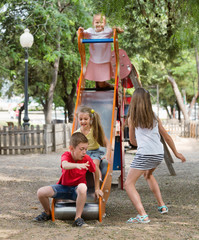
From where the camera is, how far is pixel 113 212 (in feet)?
17.3

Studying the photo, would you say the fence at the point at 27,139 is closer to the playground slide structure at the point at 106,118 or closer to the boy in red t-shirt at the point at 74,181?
the playground slide structure at the point at 106,118

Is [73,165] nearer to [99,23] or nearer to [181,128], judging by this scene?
[99,23]

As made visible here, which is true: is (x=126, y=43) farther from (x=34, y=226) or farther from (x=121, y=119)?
(x=34, y=226)

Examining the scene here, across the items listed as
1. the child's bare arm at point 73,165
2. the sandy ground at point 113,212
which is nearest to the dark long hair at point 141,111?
the child's bare arm at point 73,165

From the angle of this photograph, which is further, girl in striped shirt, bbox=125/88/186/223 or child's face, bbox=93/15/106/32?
child's face, bbox=93/15/106/32

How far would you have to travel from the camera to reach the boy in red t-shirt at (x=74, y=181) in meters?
4.32

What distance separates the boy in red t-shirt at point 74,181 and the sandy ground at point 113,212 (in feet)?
0.84

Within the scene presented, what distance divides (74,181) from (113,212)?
106 cm

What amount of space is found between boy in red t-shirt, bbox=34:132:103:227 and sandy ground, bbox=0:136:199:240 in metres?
0.26

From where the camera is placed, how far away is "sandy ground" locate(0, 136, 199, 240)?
12.7 ft

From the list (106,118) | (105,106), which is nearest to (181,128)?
(105,106)

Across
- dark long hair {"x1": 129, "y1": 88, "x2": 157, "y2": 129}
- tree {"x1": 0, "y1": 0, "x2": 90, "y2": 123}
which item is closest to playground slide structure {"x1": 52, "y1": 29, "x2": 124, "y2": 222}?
dark long hair {"x1": 129, "y1": 88, "x2": 157, "y2": 129}

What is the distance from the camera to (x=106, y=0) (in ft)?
20.1

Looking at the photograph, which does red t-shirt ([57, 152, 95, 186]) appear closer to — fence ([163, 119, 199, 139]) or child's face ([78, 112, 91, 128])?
child's face ([78, 112, 91, 128])
